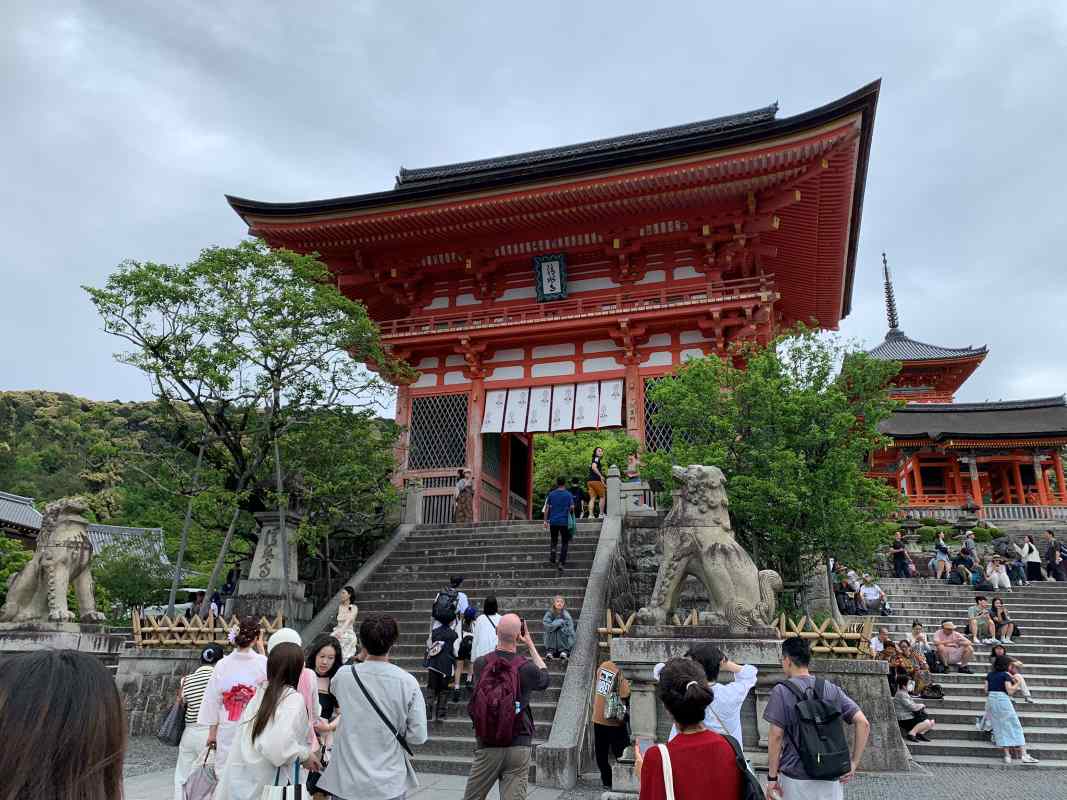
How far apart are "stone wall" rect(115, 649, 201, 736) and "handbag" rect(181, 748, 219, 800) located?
610 cm

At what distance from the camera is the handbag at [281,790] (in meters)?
3.31

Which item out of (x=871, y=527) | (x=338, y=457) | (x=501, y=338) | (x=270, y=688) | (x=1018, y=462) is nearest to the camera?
(x=270, y=688)

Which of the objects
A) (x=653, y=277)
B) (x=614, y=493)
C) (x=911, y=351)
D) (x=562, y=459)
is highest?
(x=911, y=351)

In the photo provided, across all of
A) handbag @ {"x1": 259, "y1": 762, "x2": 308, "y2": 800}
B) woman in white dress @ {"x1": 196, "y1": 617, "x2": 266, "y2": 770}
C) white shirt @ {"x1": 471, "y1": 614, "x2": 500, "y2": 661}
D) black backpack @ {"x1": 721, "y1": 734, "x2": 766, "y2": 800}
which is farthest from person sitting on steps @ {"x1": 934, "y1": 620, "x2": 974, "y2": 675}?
handbag @ {"x1": 259, "y1": 762, "x2": 308, "y2": 800}

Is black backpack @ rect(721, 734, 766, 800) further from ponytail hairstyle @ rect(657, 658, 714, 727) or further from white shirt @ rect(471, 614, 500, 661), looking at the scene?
white shirt @ rect(471, 614, 500, 661)

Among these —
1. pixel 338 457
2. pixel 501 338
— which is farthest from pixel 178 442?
pixel 501 338

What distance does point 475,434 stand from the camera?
56.3 ft

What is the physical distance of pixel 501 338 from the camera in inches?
676

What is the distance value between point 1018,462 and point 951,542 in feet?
31.7

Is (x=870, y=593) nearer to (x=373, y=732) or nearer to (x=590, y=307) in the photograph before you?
(x=590, y=307)

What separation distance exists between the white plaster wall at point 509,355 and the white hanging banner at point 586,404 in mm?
1733

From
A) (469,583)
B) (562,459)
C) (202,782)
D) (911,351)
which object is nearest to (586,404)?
(469,583)

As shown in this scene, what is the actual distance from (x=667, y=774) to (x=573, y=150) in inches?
930

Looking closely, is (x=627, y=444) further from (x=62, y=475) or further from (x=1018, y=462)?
(x=62, y=475)
